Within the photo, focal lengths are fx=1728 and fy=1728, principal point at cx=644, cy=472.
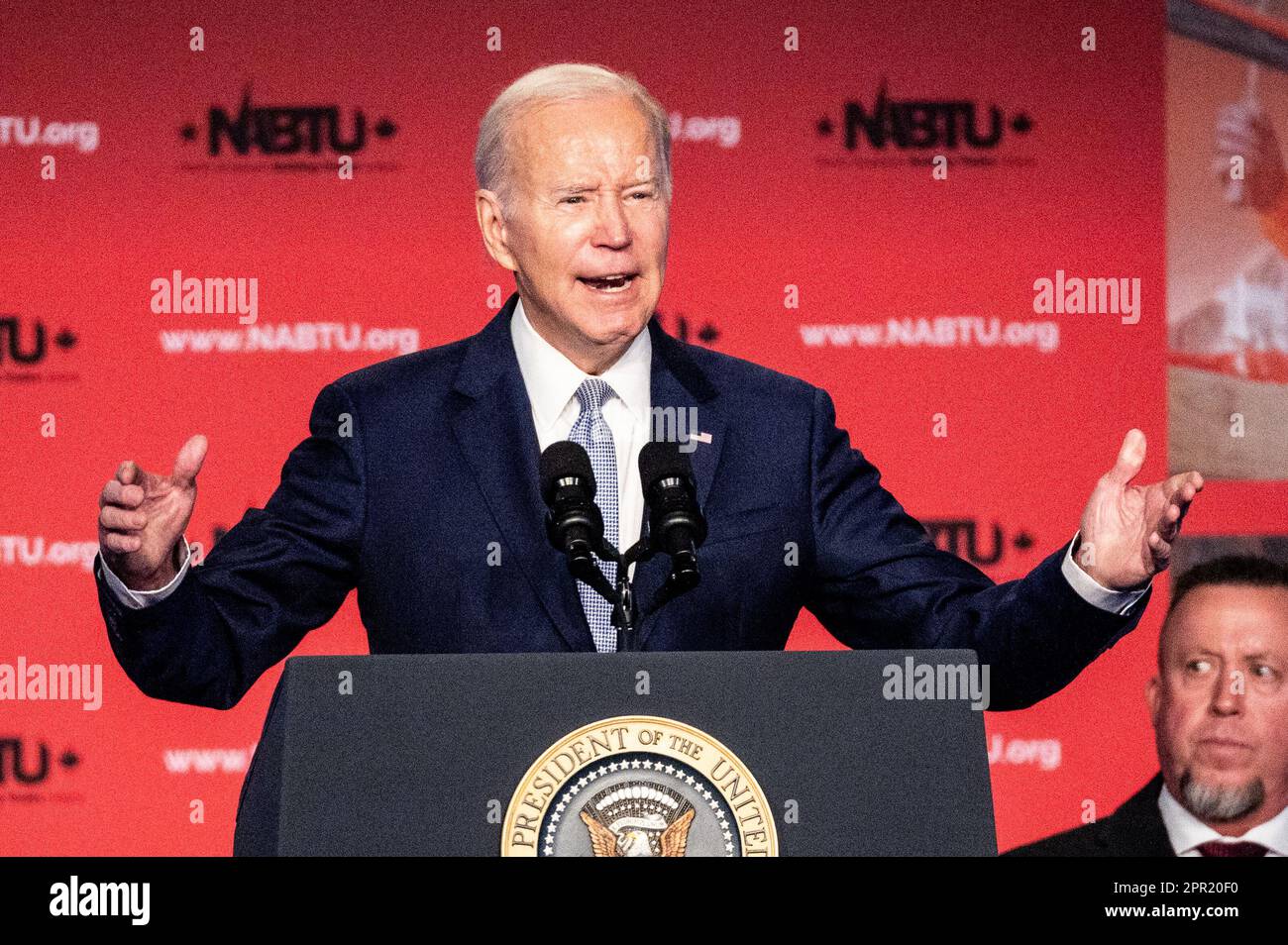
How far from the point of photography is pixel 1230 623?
3.63 m

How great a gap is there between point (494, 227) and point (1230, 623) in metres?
2.02

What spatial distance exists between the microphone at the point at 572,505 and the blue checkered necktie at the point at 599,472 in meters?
0.34

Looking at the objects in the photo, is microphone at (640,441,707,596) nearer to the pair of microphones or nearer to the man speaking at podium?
the pair of microphones

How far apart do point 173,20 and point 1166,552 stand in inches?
110

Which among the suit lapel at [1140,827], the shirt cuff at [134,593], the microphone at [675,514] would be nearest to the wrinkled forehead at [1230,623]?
the suit lapel at [1140,827]

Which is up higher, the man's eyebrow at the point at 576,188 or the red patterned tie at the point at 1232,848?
the man's eyebrow at the point at 576,188

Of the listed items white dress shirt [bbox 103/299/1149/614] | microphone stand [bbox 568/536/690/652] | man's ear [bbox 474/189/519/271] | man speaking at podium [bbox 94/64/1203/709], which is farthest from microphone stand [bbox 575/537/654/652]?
man's ear [bbox 474/189/519/271]

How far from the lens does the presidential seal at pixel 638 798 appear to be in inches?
61.6

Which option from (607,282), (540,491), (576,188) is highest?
(576,188)

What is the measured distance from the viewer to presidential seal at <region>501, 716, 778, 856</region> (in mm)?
1565

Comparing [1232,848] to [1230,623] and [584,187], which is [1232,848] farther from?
[584,187]

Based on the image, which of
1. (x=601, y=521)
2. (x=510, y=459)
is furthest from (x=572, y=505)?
(x=510, y=459)
